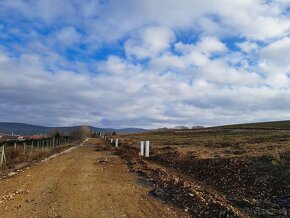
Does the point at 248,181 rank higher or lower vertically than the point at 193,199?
higher

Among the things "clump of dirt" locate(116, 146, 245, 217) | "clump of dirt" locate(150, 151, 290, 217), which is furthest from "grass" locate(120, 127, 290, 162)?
"clump of dirt" locate(116, 146, 245, 217)

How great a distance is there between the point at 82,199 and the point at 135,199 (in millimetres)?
1545

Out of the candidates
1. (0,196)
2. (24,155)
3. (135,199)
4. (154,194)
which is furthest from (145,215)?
(24,155)

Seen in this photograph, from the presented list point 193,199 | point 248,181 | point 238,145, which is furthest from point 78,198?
point 238,145

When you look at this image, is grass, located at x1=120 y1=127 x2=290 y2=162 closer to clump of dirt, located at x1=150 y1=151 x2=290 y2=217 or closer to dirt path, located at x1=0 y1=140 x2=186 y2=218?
clump of dirt, located at x1=150 y1=151 x2=290 y2=217

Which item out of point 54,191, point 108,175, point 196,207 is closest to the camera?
point 196,207

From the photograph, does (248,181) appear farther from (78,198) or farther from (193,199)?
(78,198)

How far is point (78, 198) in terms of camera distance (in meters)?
12.7

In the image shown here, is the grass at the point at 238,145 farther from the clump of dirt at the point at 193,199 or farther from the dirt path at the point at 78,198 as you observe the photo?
the dirt path at the point at 78,198

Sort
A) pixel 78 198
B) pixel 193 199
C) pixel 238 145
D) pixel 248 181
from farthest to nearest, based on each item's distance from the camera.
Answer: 1. pixel 238 145
2. pixel 248 181
3. pixel 78 198
4. pixel 193 199

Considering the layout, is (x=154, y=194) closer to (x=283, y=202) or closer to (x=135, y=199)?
(x=135, y=199)

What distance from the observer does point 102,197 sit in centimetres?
1288

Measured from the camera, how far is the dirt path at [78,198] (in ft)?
34.8

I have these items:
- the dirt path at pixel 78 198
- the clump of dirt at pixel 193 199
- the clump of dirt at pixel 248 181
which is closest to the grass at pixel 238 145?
the clump of dirt at pixel 248 181
